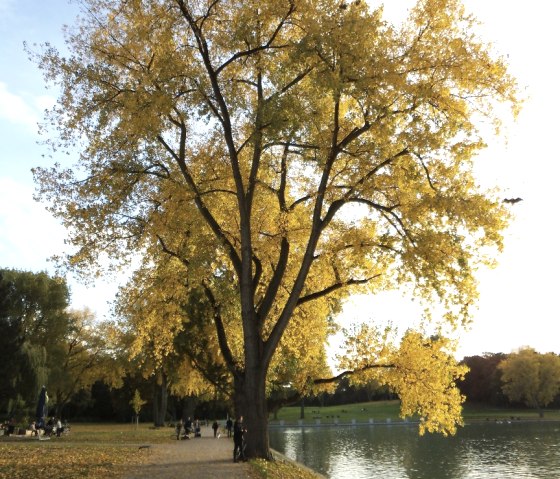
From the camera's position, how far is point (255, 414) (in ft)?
48.3

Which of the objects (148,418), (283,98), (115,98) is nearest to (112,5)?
(115,98)

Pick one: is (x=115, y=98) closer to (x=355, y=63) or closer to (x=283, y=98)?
(x=283, y=98)

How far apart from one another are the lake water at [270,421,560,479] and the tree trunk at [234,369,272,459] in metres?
12.7

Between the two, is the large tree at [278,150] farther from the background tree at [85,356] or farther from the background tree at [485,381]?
the background tree at [485,381]

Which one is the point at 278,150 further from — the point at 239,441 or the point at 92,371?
the point at 92,371

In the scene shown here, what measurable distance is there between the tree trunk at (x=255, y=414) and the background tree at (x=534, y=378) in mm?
73049

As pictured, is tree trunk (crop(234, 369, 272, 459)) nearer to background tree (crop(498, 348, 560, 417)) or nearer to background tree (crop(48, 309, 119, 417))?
background tree (crop(48, 309, 119, 417))

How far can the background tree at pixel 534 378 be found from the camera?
77500mm

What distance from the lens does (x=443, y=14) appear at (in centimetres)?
1330

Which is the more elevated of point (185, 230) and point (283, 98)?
point (283, 98)

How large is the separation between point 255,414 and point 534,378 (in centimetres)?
7381

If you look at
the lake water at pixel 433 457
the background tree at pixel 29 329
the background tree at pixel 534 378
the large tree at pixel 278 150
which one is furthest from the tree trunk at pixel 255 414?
the background tree at pixel 534 378

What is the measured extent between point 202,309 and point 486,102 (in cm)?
→ 1645

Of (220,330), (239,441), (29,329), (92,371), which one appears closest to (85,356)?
(92,371)
